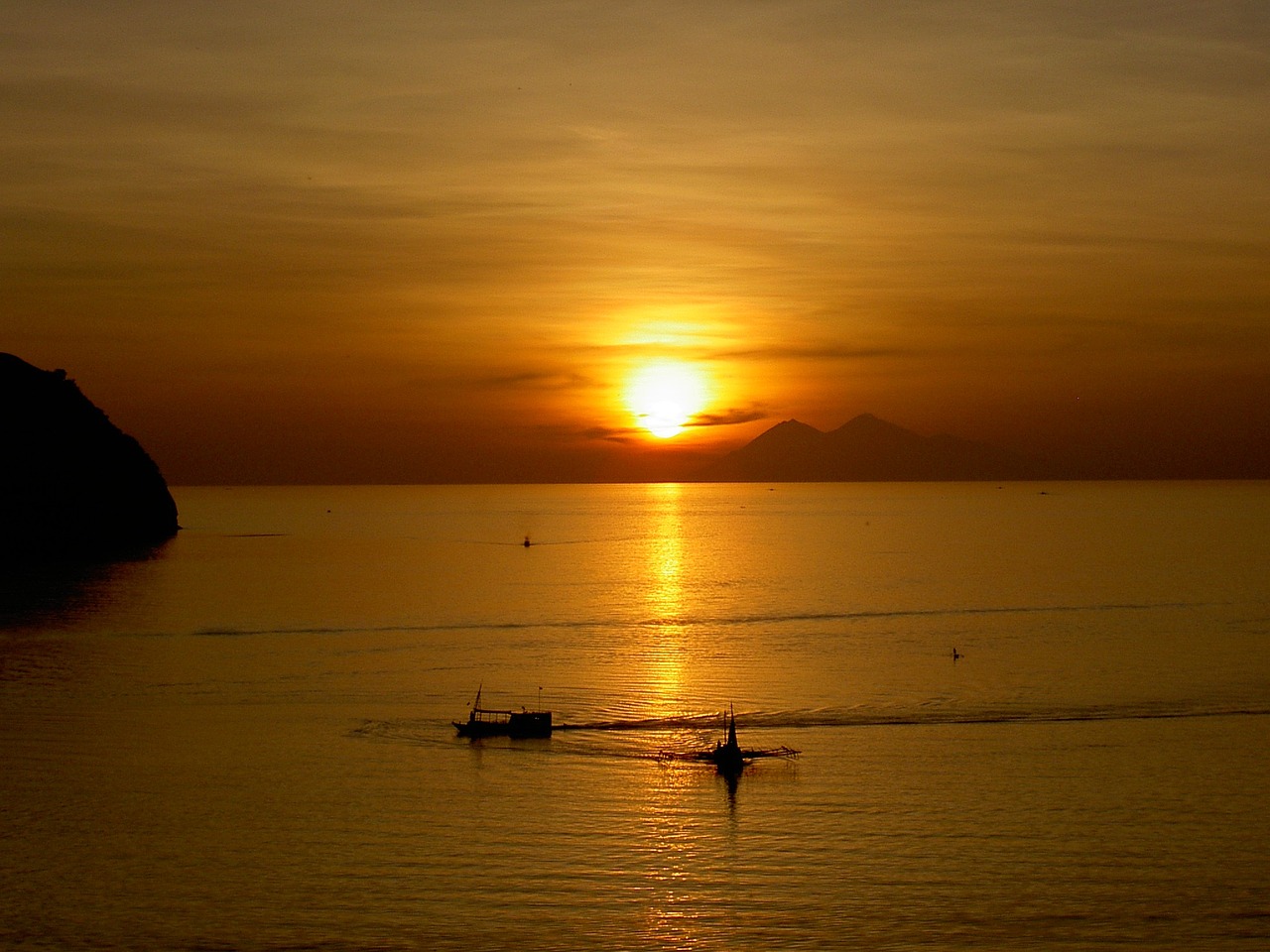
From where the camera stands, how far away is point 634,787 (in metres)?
45.2

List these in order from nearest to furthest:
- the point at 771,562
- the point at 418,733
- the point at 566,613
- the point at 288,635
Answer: the point at 418,733, the point at 288,635, the point at 566,613, the point at 771,562

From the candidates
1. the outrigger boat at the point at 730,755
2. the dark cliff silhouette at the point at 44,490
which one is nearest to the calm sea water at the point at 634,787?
the outrigger boat at the point at 730,755

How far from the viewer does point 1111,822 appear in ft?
137

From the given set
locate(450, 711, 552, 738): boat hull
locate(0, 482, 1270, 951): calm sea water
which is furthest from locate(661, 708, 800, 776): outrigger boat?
locate(450, 711, 552, 738): boat hull

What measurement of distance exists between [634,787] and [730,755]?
4329 millimetres

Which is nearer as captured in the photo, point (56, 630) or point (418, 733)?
point (418, 733)

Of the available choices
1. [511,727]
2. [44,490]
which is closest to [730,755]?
[511,727]

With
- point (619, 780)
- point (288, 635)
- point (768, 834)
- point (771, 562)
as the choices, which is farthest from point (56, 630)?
point (771, 562)

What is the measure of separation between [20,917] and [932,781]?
101ft

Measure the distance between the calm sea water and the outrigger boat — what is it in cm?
80

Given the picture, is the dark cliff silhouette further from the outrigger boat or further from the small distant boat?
the outrigger boat

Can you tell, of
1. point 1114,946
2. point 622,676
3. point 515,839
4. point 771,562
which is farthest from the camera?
point 771,562

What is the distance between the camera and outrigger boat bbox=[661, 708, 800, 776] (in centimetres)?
4719

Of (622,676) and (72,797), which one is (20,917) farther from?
(622,676)
